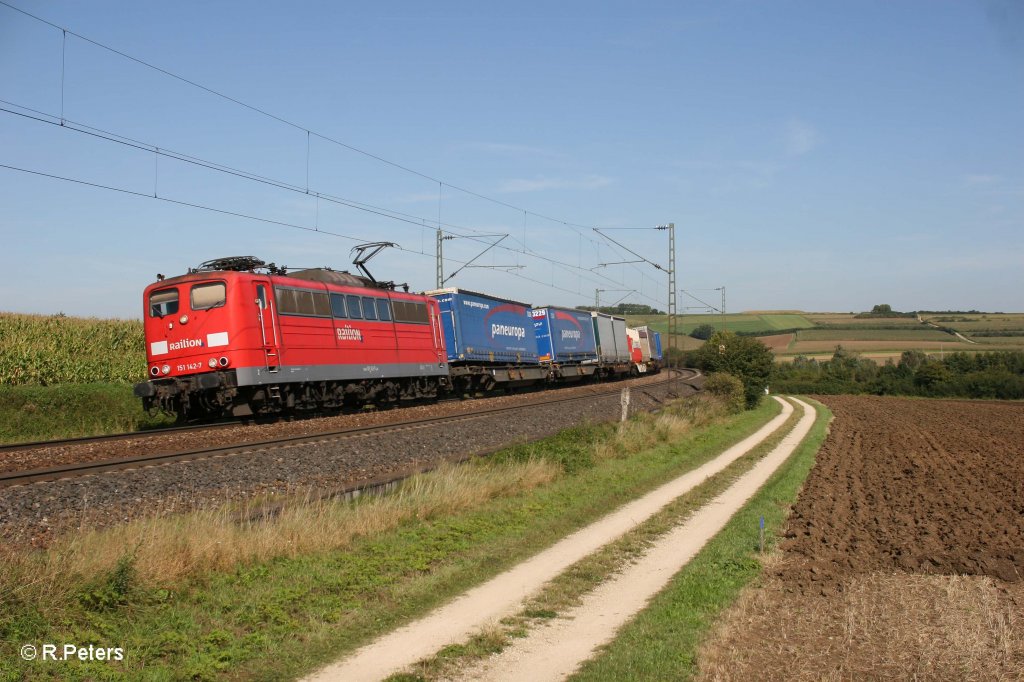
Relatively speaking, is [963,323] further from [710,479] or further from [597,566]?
[597,566]

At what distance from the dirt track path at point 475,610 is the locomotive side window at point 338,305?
42.6ft

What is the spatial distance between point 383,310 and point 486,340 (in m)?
9.28

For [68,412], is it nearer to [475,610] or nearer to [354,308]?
[354,308]

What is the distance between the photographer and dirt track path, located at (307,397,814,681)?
632 centimetres

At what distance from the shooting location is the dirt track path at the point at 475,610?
6.32 metres

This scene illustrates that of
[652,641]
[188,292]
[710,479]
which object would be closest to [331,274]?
[188,292]

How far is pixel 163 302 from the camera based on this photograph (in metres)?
20.7

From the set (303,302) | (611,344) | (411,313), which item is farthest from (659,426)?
(611,344)

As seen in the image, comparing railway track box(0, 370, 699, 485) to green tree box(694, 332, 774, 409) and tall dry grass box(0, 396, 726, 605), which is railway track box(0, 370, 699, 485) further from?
green tree box(694, 332, 774, 409)

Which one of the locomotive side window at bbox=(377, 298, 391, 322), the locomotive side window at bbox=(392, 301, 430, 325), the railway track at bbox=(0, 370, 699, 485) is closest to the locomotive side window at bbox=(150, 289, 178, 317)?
the railway track at bbox=(0, 370, 699, 485)

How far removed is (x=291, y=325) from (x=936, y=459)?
60.1 feet

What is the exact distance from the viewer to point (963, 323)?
130000 mm

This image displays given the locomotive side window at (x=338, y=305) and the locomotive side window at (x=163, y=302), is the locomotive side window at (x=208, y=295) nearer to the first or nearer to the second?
the locomotive side window at (x=163, y=302)

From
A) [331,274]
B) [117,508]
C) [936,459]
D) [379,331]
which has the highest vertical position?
[331,274]
